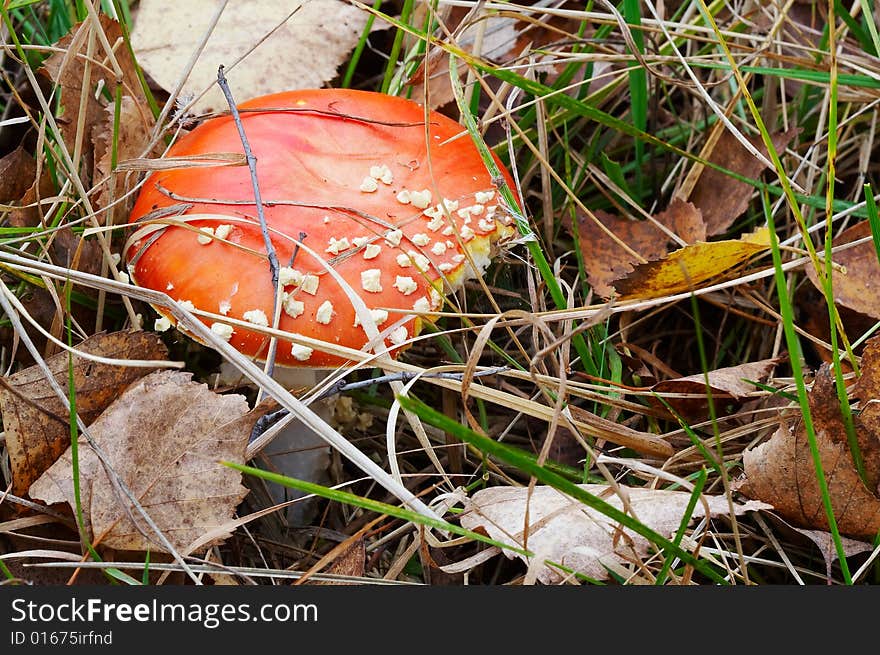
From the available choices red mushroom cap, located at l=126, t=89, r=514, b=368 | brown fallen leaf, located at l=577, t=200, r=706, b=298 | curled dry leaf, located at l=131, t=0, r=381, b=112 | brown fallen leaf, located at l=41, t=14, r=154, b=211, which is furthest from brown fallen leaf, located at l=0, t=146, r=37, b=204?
brown fallen leaf, located at l=577, t=200, r=706, b=298

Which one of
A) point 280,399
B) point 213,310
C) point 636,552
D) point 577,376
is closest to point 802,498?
point 636,552

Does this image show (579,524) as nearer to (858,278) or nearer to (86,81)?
(858,278)

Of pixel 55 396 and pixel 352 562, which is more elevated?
pixel 55 396

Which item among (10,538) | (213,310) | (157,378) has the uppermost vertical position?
(213,310)

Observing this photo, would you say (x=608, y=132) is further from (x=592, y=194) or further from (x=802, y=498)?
(x=802, y=498)

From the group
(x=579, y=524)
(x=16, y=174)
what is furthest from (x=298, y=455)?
(x=16, y=174)

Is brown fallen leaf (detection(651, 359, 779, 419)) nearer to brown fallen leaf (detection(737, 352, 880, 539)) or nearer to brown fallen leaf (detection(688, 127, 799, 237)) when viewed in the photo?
brown fallen leaf (detection(737, 352, 880, 539))
